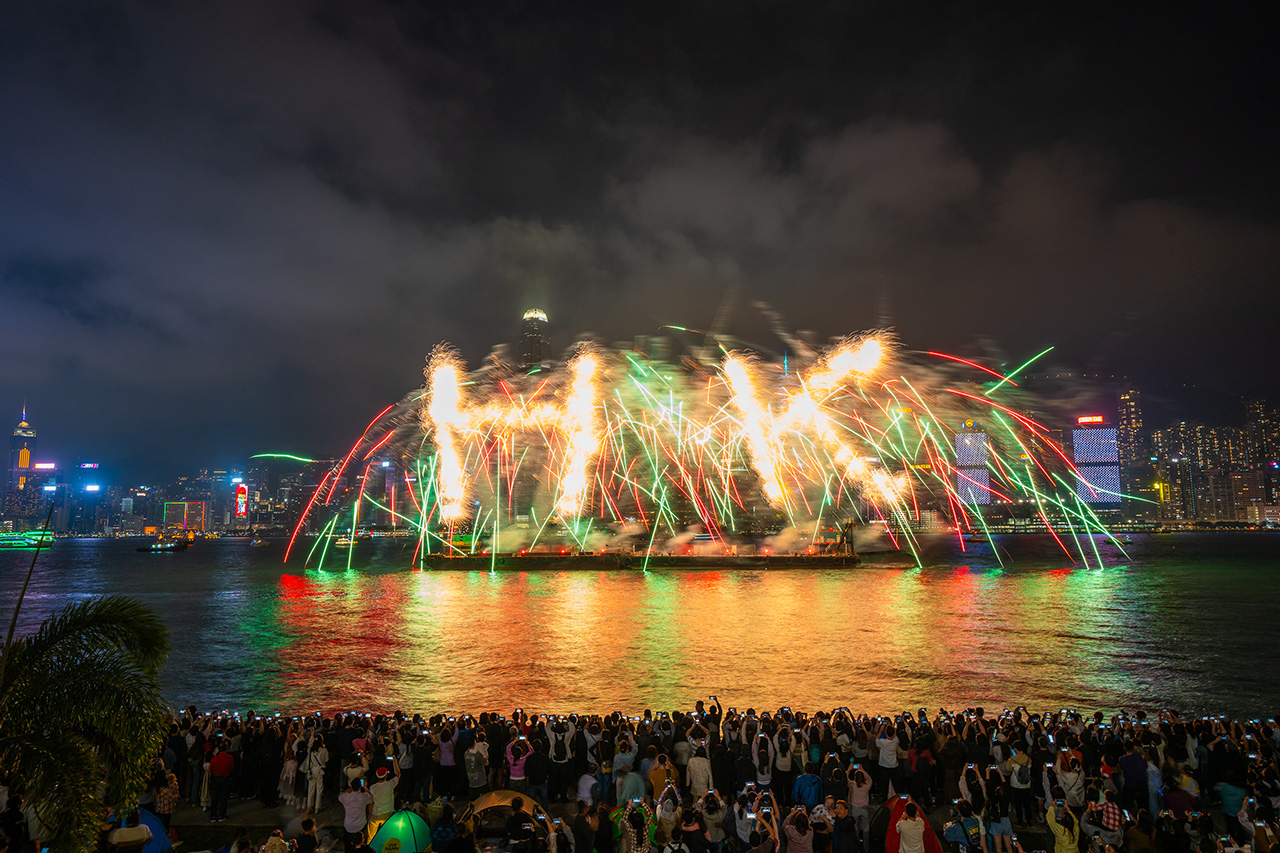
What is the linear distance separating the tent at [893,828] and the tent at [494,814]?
4.24 meters

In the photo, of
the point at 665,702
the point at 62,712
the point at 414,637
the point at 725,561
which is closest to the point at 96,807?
the point at 62,712

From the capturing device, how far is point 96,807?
7430mm

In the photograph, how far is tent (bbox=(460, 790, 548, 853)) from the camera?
369 inches

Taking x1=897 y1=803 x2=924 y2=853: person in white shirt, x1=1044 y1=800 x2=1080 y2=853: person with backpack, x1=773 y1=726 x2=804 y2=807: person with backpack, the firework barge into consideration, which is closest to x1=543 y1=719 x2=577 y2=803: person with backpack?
x1=773 y1=726 x2=804 y2=807: person with backpack

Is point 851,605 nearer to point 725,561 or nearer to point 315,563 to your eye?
point 725,561

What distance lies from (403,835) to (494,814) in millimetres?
2667

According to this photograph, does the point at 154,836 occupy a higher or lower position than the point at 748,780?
higher

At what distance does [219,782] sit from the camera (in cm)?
1152

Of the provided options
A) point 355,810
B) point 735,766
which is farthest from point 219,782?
point 735,766

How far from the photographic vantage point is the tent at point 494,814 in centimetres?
938

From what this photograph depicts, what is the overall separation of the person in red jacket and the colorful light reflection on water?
1256cm

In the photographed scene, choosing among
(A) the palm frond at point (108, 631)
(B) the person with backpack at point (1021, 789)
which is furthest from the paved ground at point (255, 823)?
(A) the palm frond at point (108, 631)

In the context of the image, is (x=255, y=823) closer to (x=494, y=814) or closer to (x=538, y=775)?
(x=494, y=814)

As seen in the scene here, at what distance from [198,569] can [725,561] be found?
7719 cm
